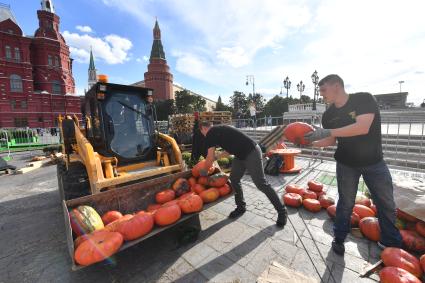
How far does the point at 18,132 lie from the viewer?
2089 cm

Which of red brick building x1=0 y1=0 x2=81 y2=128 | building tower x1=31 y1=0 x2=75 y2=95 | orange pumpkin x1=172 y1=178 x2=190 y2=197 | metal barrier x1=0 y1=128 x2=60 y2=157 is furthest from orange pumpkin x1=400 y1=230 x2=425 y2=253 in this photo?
building tower x1=31 y1=0 x2=75 y2=95

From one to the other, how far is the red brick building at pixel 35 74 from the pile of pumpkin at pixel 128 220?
1341 inches

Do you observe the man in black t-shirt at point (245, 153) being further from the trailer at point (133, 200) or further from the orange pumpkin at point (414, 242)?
the orange pumpkin at point (414, 242)

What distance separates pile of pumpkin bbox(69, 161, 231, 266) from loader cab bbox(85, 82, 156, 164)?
171 centimetres

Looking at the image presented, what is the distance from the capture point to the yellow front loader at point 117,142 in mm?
3855

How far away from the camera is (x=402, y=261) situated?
82.3 inches

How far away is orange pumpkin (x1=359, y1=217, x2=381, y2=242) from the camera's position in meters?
2.70

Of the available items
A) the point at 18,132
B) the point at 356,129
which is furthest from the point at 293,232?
the point at 18,132

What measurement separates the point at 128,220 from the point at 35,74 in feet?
139

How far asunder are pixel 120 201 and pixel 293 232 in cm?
259

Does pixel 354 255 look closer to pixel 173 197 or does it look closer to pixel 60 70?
pixel 173 197

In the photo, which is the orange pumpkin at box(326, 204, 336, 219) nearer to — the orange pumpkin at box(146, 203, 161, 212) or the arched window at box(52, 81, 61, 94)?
the orange pumpkin at box(146, 203, 161, 212)

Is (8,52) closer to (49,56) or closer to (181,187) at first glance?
(49,56)

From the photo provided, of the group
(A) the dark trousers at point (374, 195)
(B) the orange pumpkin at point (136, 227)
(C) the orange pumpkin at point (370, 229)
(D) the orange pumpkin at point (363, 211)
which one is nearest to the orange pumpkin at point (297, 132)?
(A) the dark trousers at point (374, 195)
